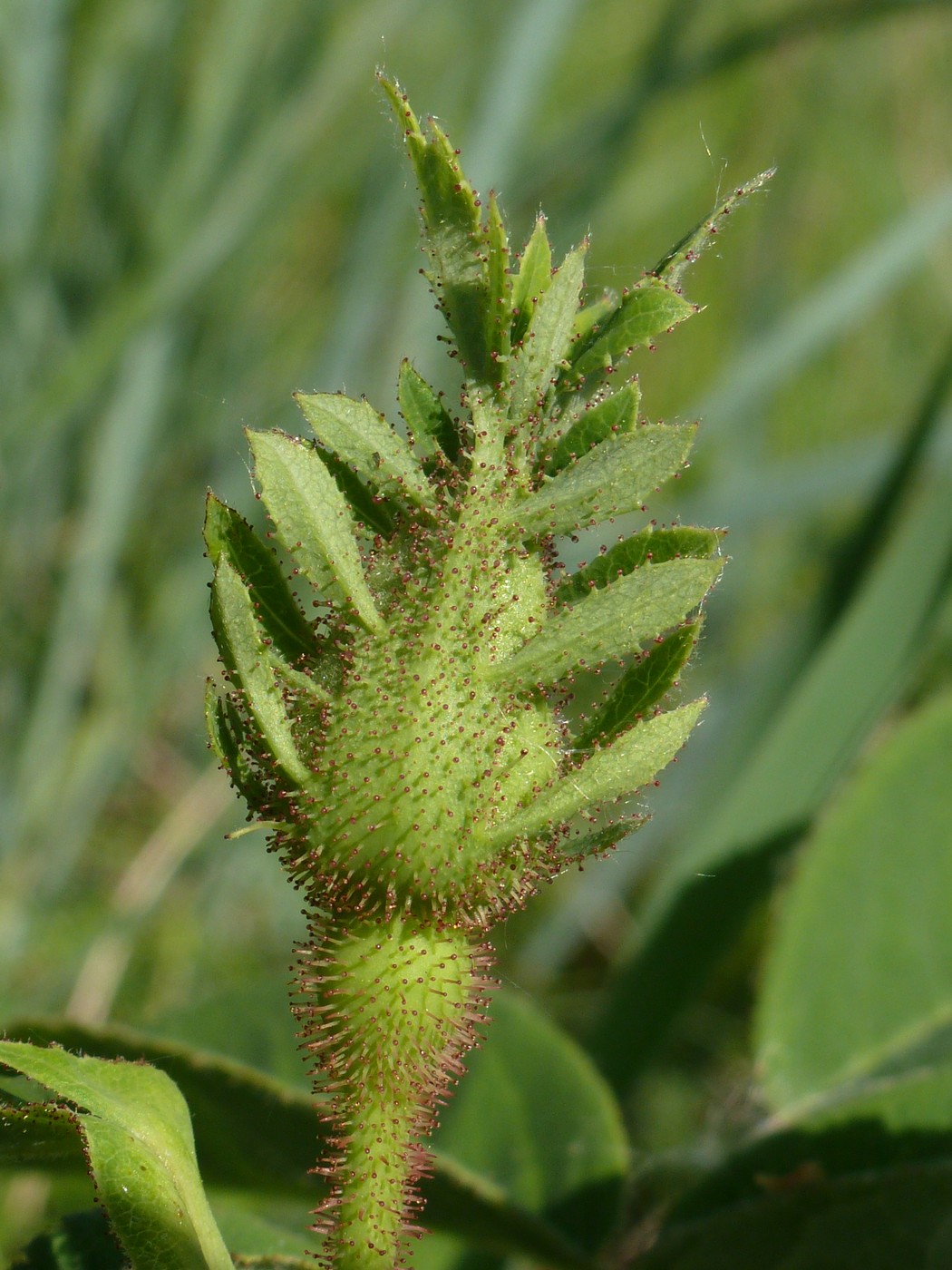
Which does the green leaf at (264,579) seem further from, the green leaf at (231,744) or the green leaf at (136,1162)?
the green leaf at (136,1162)

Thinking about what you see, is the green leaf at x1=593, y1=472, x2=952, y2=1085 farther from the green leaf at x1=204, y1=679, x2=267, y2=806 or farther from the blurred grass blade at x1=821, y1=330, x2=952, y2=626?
the green leaf at x1=204, y1=679, x2=267, y2=806

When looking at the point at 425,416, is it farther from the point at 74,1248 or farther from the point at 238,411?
the point at 238,411

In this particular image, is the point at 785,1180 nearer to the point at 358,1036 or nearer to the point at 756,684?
the point at 358,1036

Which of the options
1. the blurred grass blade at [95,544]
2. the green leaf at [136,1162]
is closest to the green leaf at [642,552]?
the green leaf at [136,1162]

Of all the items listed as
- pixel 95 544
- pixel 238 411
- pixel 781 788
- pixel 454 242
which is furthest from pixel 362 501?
pixel 238 411

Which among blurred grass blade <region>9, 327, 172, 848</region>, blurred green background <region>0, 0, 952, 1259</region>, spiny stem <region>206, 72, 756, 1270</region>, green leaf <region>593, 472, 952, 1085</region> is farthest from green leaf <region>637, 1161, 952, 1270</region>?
blurred grass blade <region>9, 327, 172, 848</region>

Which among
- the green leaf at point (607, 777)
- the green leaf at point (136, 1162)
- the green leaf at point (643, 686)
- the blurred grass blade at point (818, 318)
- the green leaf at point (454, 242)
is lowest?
the green leaf at point (136, 1162)
